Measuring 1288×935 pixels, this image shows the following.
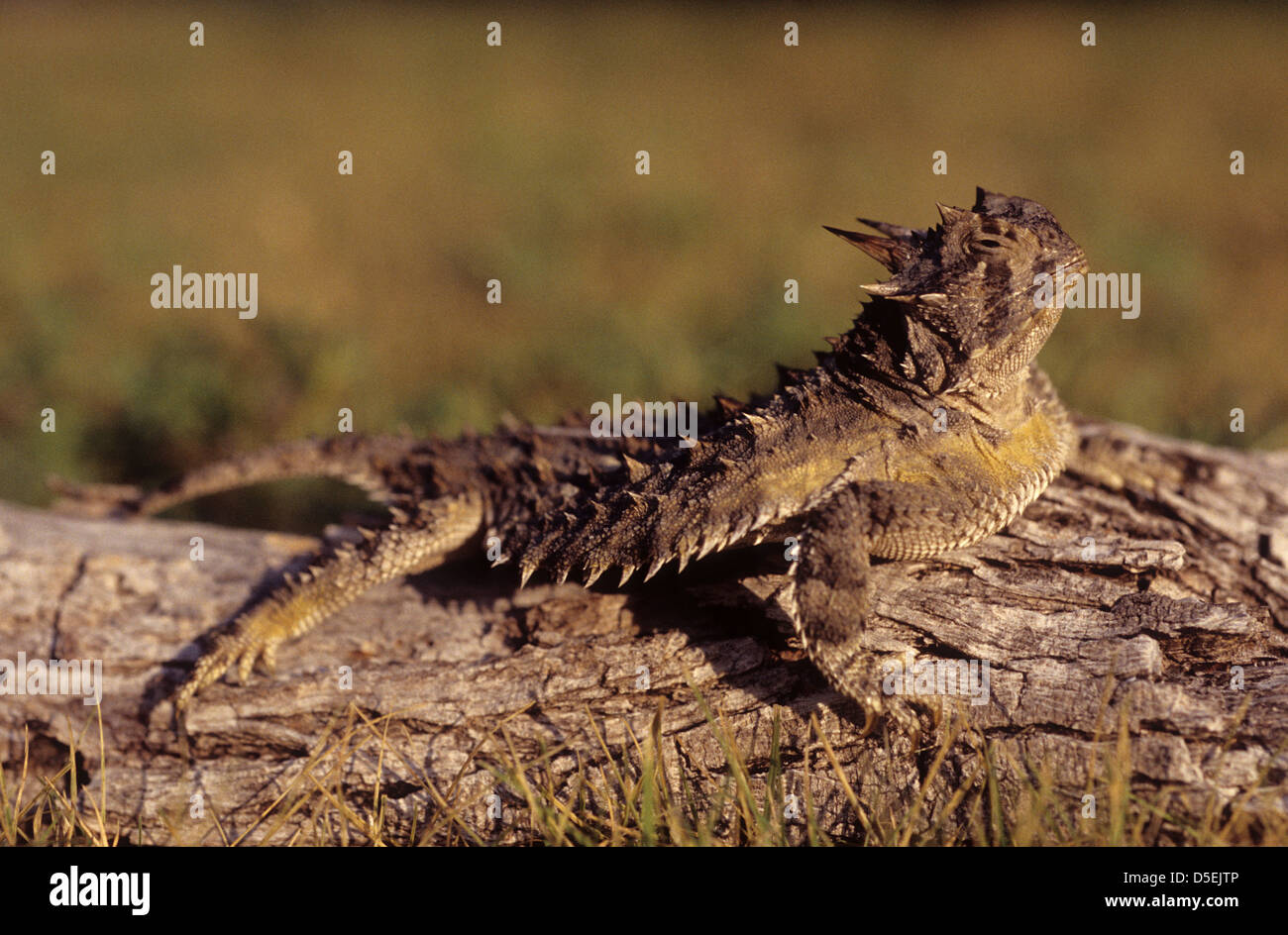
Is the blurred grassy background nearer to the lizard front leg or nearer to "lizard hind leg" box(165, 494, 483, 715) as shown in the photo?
"lizard hind leg" box(165, 494, 483, 715)

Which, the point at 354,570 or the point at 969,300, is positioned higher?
the point at 969,300

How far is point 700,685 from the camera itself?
2729mm

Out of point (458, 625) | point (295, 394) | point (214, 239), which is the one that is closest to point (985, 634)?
point (458, 625)

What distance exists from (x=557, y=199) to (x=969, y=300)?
6.15 meters

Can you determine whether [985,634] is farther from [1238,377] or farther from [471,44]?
[471,44]

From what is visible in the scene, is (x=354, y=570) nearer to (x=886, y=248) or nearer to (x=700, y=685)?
(x=700, y=685)

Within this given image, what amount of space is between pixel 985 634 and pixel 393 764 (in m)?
1.66

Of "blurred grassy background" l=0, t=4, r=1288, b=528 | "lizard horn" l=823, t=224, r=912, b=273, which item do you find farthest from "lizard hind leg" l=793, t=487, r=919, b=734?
"blurred grassy background" l=0, t=4, r=1288, b=528

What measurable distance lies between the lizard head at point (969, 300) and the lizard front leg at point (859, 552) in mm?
323

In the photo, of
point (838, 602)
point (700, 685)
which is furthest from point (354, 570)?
point (838, 602)

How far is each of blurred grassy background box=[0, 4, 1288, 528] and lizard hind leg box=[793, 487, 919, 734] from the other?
984 millimetres

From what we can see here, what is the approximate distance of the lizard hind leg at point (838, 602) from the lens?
2.44m

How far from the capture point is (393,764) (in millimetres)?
2734

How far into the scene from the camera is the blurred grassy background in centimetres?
540
